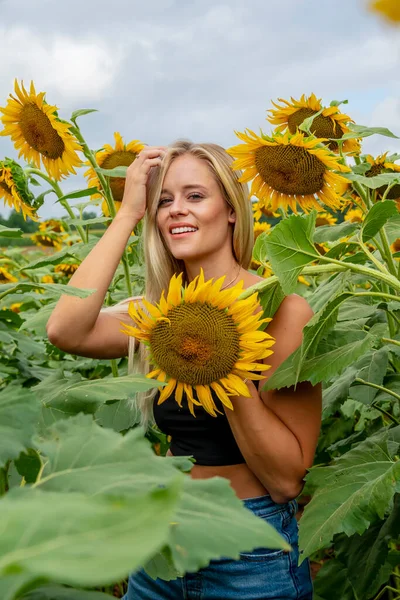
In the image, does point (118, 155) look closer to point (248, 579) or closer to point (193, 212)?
point (193, 212)

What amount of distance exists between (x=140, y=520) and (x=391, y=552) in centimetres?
156

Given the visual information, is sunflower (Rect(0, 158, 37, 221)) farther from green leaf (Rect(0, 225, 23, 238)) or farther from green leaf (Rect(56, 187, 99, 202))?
green leaf (Rect(0, 225, 23, 238))

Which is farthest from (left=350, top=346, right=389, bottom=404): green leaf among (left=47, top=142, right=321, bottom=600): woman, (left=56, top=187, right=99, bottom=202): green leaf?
(left=56, top=187, right=99, bottom=202): green leaf

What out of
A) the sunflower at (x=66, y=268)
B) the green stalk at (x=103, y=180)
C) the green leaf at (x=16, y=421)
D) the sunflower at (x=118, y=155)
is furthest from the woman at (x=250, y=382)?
the sunflower at (x=66, y=268)

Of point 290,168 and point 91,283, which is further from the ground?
point 290,168

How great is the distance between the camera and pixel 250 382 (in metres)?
1.28

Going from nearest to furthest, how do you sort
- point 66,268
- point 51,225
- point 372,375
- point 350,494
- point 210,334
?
1. point 210,334
2. point 350,494
3. point 372,375
4. point 66,268
5. point 51,225

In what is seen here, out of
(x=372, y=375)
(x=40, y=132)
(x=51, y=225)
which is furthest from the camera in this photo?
(x=51, y=225)

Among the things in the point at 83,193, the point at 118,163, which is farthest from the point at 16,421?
the point at 118,163

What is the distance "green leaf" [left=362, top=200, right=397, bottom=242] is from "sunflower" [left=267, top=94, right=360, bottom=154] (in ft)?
1.76

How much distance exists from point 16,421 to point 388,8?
1.51 feet

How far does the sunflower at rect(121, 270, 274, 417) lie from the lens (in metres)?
1.09

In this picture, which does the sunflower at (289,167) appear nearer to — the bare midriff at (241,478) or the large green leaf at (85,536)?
the bare midriff at (241,478)

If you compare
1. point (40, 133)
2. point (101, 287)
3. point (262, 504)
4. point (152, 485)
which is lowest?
point (262, 504)
